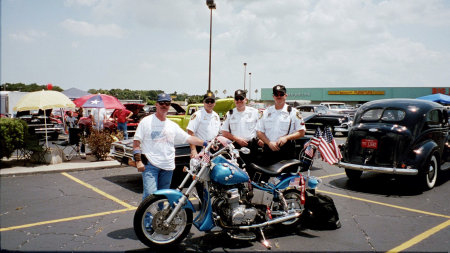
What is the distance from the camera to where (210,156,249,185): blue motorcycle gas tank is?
3990mm

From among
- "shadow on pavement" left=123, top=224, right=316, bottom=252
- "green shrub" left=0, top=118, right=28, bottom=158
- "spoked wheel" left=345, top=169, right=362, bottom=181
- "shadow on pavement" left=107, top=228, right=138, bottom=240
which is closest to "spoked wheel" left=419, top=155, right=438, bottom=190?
"spoked wheel" left=345, top=169, right=362, bottom=181

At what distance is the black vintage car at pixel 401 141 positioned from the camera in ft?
22.5

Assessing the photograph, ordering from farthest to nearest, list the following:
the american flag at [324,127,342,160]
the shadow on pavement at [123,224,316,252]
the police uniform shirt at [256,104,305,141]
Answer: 1. the police uniform shirt at [256,104,305,141]
2. the american flag at [324,127,342,160]
3. the shadow on pavement at [123,224,316,252]

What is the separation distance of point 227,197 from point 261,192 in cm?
60

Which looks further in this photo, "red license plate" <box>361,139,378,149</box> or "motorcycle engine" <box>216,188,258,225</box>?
"red license plate" <box>361,139,378,149</box>

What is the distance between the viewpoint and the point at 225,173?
4.00m

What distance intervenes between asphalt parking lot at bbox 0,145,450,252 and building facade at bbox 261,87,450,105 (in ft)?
177

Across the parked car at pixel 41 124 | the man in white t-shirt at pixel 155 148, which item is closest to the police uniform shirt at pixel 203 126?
the man in white t-shirt at pixel 155 148

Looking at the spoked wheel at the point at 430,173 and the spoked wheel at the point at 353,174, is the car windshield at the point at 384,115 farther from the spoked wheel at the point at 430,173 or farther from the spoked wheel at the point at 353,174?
the spoked wheel at the point at 353,174

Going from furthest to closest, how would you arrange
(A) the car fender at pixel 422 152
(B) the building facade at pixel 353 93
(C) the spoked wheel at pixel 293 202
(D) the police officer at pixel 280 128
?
(B) the building facade at pixel 353 93 < (A) the car fender at pixel 422 152 < (D) the police officer at pixel 280 128 < (C) the spoked wheel at pixel 293 202

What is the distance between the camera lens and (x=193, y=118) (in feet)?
19.2

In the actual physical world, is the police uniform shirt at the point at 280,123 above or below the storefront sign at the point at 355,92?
below

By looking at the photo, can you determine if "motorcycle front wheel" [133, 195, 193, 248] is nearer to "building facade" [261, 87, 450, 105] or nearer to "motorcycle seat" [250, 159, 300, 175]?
"motorcycle seat" [250, 159, 300, 175]

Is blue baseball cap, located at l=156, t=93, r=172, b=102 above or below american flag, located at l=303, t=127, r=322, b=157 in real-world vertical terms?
above
